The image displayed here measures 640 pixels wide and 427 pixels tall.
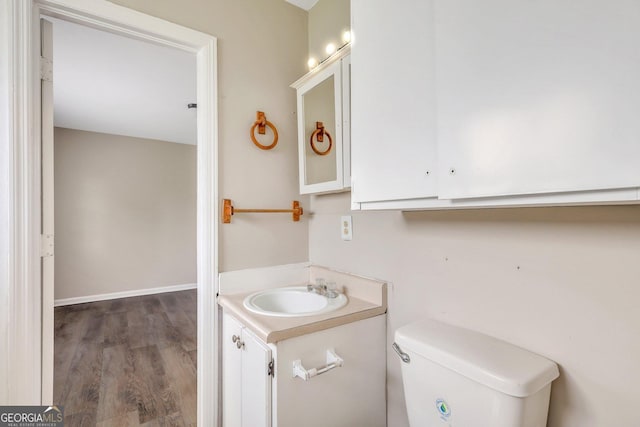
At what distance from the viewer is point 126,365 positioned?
2281 mm

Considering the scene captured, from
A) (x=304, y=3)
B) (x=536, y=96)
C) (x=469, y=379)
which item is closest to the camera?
(x=536, y=96)

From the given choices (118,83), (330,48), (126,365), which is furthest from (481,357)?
(118,83)

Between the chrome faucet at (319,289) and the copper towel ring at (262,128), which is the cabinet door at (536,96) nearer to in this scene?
the chrome faucet at (319,289)

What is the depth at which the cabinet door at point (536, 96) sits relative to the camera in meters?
0.53

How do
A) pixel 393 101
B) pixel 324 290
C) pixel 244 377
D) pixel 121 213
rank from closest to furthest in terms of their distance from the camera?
pixel 393 101 < pixel 244 377 < pixel 324 290 < pixel 121 213

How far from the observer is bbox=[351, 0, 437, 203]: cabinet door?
87 cm

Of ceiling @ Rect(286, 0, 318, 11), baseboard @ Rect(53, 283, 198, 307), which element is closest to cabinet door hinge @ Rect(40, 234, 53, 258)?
ceiling @ Rect(286, 0, 318, 11)

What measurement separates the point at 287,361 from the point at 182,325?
2.58 meters

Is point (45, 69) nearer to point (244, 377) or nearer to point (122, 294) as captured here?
point (244, 377)

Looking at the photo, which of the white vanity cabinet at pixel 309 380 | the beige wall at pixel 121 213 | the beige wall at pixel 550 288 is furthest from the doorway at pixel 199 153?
the beige wall at pixel 121 213

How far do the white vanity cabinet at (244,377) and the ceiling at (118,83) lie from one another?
4.58 feet

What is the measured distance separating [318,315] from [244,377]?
1.33 feet

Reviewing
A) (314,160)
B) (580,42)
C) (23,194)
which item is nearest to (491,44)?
(580,42)

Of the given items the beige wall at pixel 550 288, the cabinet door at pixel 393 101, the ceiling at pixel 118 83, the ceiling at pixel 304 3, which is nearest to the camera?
the beige wall at pixel 550 288
